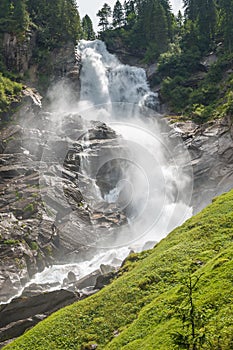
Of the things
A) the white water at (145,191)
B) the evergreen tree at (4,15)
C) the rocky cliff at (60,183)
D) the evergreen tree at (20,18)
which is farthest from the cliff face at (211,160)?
the evergreen tree at (4,15)

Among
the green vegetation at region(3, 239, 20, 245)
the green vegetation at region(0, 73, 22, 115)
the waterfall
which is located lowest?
the green vegetation at region(3, 239, 20, 245)

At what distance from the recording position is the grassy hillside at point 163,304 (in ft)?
32.2

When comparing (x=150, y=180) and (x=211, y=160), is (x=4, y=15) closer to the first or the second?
(x=150, y=180)

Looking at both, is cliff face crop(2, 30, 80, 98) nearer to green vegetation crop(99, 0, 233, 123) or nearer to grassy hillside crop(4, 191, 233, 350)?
green vegetation crop(99, 0, 233, 123)

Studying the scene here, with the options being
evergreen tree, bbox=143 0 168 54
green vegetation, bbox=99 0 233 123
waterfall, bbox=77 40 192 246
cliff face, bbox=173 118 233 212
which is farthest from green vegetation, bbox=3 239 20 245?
evergreen tree, bbox=143 0 168 54

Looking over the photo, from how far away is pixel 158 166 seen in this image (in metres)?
30.4

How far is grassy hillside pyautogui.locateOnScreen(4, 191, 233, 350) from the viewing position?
32.2 feet

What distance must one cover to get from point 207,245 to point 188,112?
104 feet

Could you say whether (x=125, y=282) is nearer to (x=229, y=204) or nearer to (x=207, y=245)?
(x=207, y=245)

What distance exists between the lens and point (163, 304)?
41.5ft

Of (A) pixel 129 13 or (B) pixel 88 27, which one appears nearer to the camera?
(A) pixel 129 13

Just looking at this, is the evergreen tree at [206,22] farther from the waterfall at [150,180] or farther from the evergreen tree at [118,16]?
the evergreen tree at [118,16]

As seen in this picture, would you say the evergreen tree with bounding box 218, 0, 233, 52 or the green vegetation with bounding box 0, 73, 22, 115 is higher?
the evergreen tree with bounding box 218, 0, 233, 52

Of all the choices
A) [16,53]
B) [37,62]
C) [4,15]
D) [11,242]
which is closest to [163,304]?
[11,242]
